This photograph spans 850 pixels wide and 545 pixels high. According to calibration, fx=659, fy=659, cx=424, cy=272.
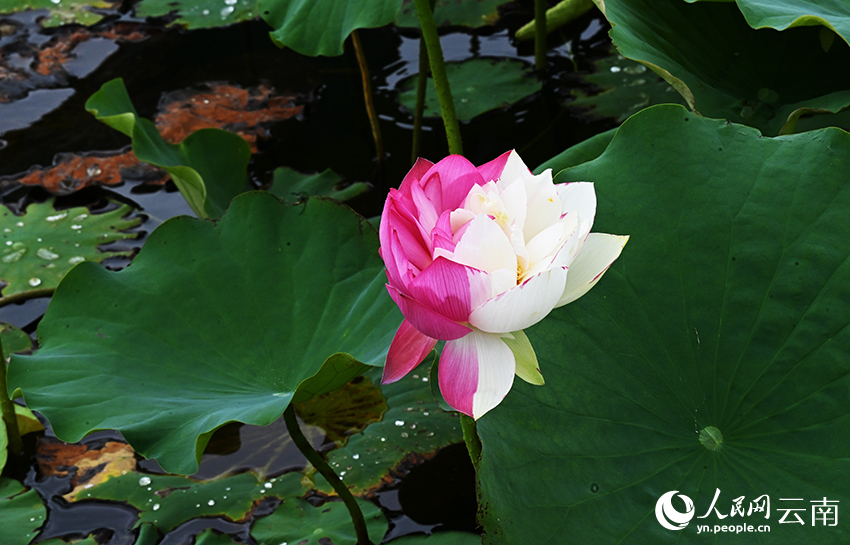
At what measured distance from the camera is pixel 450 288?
543 mm

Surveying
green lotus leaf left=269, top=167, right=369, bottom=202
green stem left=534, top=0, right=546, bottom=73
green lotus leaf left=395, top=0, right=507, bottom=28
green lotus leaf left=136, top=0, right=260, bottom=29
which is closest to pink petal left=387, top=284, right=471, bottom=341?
green lotus leaf left=269, top=167, right=369, bottom=202

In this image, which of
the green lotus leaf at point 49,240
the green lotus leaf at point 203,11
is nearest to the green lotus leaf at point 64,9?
the green lotus leaf at point 203,11

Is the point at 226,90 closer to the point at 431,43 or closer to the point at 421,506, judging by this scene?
the point at 431,43

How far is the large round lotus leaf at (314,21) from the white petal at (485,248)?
3.20ft

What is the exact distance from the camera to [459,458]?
1217mm

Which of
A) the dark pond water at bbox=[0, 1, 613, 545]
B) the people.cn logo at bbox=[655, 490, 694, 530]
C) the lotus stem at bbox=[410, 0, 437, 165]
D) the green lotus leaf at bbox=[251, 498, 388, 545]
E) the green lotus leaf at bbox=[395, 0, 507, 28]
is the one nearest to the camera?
the people.cn logo at bbox=[655, 490, 694, 530]

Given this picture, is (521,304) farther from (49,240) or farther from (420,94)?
(49,240)

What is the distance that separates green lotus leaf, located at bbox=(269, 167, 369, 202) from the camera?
1779 mm

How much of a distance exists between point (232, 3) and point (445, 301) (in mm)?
2368

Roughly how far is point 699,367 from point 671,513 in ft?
0.57

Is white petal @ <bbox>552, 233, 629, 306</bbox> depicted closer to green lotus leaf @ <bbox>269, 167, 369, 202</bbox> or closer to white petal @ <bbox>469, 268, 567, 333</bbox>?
white petal @ <bbox>469, 268, 567, 333</bbox>

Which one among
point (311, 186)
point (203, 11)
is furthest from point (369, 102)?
point (203, 11)

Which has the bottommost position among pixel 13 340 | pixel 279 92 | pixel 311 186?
pixel 13 340

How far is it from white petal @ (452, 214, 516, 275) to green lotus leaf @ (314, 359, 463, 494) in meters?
0.74
